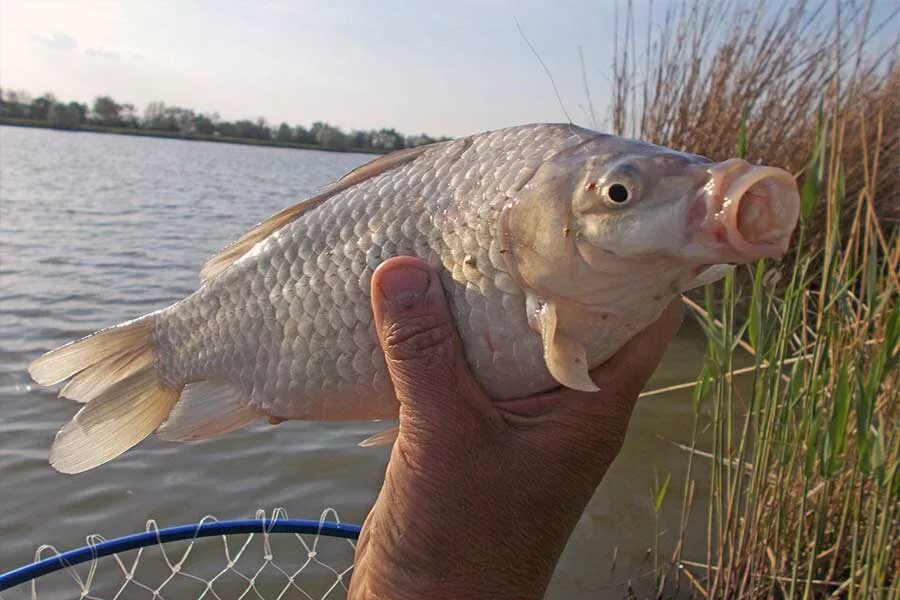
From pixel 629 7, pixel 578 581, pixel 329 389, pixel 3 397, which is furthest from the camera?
pixel 629 7

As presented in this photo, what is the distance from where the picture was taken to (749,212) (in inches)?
44.2

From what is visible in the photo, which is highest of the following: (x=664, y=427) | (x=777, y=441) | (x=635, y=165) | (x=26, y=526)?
(x=635, y=165)

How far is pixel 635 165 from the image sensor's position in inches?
48.6

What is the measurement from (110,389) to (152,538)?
1.99ft

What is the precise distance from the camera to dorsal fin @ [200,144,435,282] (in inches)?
66.2

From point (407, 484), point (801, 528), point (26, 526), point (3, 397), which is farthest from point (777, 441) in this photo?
point (3, 397)

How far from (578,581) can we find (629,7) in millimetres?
4685

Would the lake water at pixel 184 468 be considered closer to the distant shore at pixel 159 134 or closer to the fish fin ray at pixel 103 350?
the fish fin ray at pixel 103 350

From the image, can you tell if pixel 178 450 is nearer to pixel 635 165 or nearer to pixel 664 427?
pixel 664 427

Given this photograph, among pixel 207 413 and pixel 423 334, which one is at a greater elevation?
pixel 423 334

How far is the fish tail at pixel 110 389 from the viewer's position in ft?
6.22

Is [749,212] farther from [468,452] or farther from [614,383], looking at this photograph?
[468,452]

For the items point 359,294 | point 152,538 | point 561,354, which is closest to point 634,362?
point 561,354

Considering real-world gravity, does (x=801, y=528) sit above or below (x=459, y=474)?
below
